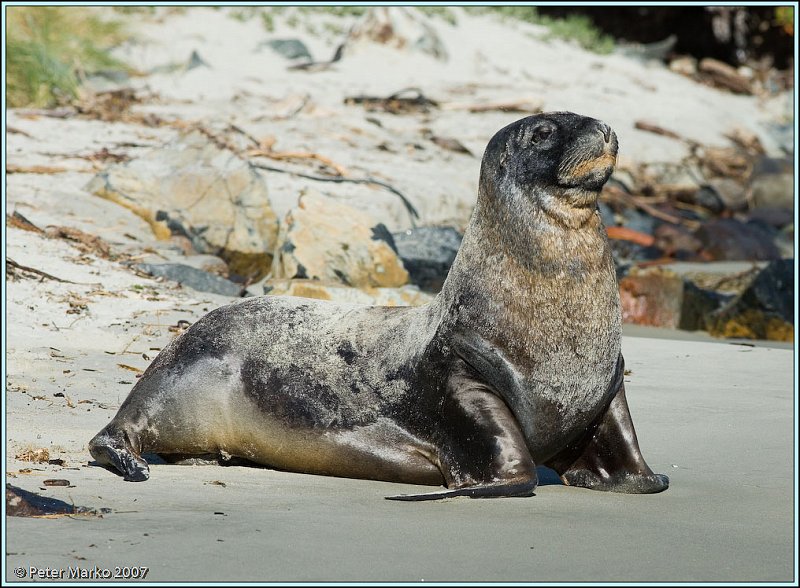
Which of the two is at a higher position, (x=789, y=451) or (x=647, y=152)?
(x=789, y=451)

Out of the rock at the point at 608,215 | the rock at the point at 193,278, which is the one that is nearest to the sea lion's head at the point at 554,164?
the rock at the point at 193,278

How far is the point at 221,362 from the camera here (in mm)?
5121

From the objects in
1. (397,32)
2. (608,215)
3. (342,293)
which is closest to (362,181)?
(342,293)

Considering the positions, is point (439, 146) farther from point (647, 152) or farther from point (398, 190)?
point (647, 152)

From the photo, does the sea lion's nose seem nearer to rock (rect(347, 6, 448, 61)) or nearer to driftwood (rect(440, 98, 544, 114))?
driftwood (rect(440, 98, 544, 114))

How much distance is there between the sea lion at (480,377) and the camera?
4516 millimetres

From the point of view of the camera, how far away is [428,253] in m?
10.1

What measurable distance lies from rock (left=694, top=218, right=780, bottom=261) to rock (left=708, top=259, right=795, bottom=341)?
4638 mm

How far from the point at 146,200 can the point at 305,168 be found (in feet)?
7.00

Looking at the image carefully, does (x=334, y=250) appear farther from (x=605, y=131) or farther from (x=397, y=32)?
(x=397, y=32)

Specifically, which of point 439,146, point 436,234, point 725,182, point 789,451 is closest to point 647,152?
point 725,182

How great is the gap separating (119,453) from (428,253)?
5.67 meters

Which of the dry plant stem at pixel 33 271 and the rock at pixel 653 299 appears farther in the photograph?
the rock at pixel 653 299

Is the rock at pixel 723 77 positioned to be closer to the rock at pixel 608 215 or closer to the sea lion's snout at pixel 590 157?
the rock at pixel 608 215
